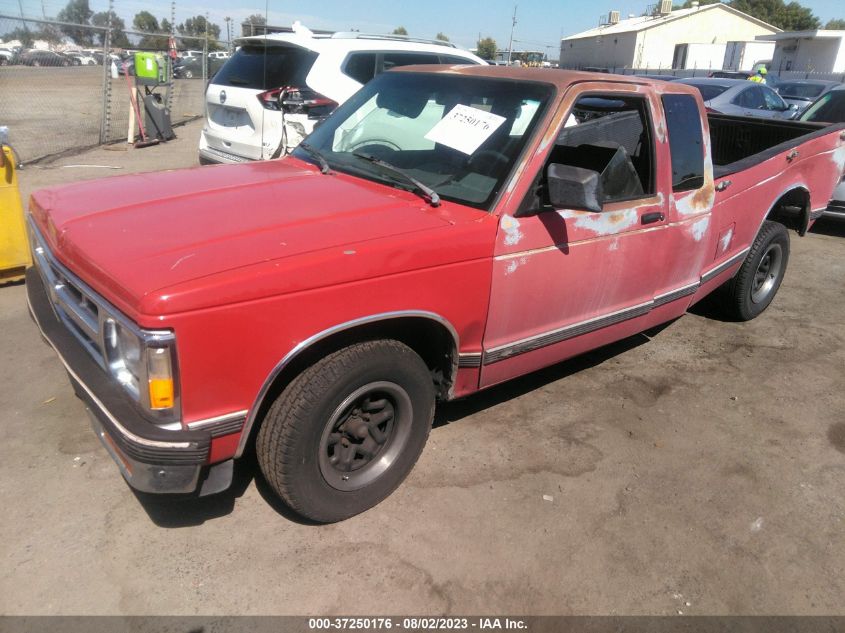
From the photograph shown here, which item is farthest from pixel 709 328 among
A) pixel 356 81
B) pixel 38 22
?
pixel 38 22

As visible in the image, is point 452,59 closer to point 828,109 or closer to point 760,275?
point 760,275

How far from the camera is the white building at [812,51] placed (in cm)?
3862

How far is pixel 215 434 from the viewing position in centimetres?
224

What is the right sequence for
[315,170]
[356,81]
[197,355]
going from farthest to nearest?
1. [356,81]
2. [315,170]
3. [197,355]

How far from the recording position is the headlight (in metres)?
2.05

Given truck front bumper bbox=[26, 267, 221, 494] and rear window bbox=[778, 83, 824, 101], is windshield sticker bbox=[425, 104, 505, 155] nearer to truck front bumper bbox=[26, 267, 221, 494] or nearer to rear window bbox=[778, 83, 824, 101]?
truck front bumper bbox=[26, 267, 221, 494]

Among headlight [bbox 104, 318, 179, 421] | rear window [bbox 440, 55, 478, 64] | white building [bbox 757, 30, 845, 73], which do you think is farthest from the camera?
white building [bbox 757, 30, 845, 73]

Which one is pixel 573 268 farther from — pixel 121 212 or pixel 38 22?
pixel 38 22

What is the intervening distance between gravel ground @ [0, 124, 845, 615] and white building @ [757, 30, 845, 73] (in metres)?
43.2

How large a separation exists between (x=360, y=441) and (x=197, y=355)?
92cm

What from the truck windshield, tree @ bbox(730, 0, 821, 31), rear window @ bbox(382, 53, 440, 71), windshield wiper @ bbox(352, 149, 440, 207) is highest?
tree @ bbox(730, 0, 821, 31)

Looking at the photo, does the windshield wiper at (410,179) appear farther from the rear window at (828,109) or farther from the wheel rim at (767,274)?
the rear window at (828,109)

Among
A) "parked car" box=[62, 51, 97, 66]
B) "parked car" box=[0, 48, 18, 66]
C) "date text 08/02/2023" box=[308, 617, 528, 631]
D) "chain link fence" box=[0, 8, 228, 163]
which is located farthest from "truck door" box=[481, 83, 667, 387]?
"parked car" box=[62, 51, 97, 66]

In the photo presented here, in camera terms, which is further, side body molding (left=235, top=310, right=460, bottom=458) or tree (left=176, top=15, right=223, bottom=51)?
tree (left=176, top=15, right=223, bottom=51)
